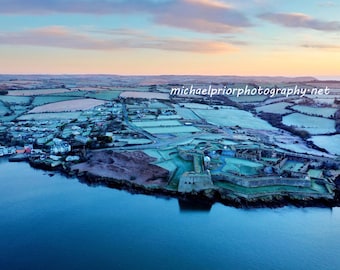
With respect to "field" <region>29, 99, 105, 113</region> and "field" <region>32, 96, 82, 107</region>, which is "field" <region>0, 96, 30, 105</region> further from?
"field" <region>29, 99, 105, 113</region>

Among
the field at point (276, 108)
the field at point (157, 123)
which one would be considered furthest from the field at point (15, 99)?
the field at point (276, 108)

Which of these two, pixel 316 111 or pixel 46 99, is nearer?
pixel 316 111

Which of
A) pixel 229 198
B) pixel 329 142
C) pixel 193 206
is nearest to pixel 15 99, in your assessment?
pixel 329 142

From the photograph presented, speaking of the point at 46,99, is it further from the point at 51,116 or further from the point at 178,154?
the point at 178,154

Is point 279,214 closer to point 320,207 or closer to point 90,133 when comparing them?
point 320,207

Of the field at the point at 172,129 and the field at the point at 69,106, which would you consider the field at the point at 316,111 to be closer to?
the field at the point at 172,129

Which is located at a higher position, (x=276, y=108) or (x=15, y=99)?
(x=276, y=108)

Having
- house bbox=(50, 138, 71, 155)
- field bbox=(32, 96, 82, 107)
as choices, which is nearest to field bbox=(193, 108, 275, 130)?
house bbox=(50, 138, 71, 155)
